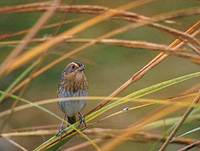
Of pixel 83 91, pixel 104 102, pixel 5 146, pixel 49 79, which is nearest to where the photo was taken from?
pixel 104 102

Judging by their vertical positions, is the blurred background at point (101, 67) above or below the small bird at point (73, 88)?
above

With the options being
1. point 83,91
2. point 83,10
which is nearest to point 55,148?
point 83,10

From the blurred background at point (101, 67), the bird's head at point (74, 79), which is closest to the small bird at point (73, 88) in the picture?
the bird's head at point (74, 79)

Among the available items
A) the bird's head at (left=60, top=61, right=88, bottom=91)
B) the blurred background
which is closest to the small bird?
the bird's head at (left=60, top=61, right=88, bottom=91)

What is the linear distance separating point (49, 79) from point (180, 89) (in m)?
1.46

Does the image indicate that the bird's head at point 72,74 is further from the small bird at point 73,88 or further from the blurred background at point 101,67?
the blurred background at point 101,67

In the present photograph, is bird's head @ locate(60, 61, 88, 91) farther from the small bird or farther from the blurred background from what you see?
the blurred background

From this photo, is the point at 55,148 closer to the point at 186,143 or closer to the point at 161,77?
the point at 186,143

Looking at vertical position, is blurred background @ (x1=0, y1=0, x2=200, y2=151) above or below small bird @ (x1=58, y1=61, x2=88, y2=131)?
above

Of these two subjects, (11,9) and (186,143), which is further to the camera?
(186,143)

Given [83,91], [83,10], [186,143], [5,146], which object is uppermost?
[5,146]

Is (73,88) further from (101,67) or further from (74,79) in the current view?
(101,67)

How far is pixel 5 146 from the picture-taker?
764 centimetres

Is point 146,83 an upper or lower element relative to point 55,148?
upper
